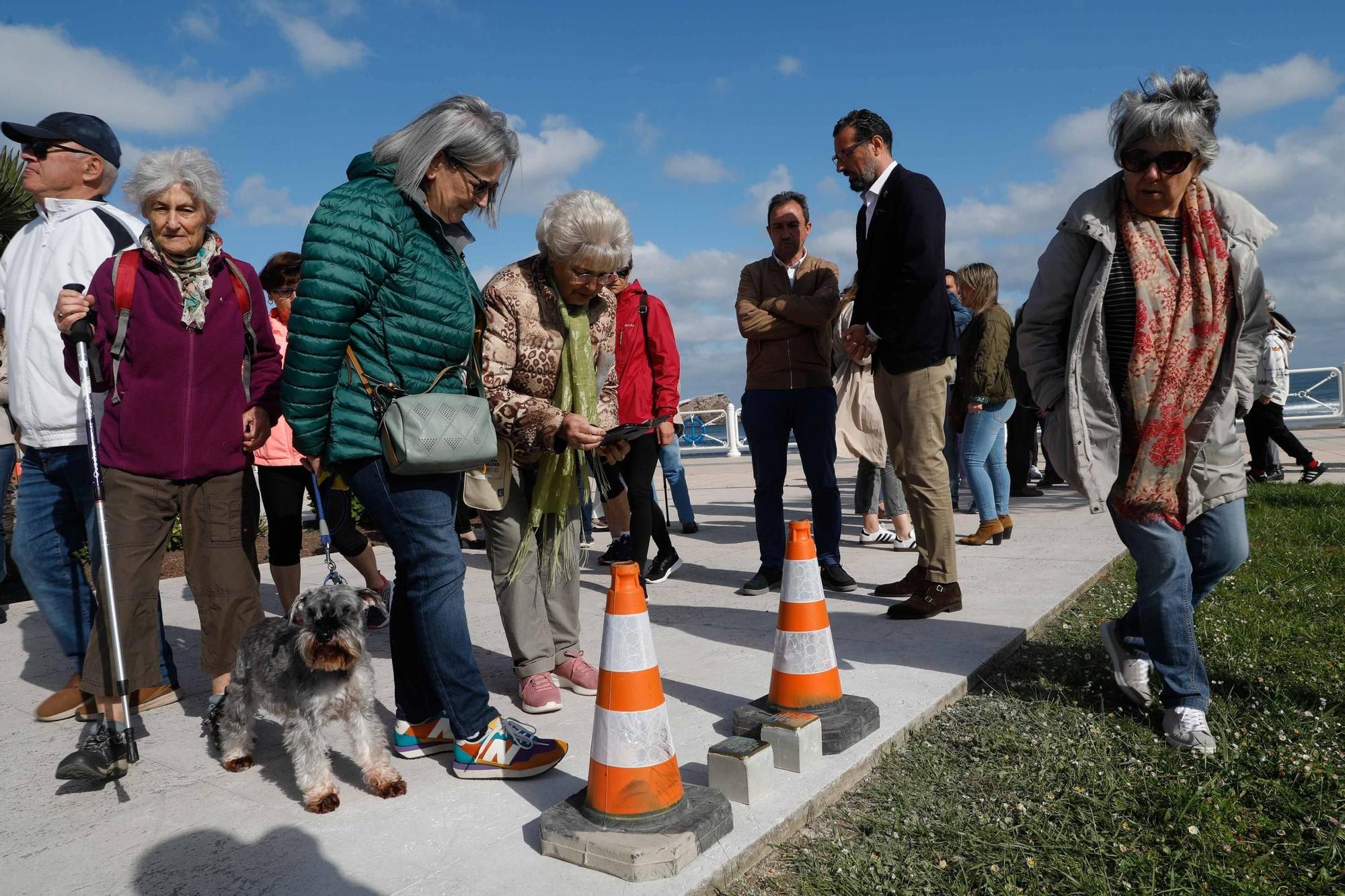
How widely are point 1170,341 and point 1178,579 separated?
0.84m

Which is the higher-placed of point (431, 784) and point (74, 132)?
point (74, 132)

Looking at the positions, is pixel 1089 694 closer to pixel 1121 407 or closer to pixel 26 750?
pixel 1121 407

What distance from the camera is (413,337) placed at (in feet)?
9.80

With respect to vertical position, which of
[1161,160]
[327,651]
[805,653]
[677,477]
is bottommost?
[805,653]

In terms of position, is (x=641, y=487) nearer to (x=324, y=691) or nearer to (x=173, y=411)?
(x=173, y=411)

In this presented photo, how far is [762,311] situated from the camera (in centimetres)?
580

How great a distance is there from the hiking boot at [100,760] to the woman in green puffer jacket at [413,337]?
3.71 ft

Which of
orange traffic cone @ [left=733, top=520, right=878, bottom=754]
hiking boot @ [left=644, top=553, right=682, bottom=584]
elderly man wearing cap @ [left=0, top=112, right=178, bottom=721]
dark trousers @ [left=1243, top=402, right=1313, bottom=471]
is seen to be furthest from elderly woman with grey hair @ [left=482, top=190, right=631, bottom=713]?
dark trousers @ [left=1243, top=402, right=1313, bottom=471]

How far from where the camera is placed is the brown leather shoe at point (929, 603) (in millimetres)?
4875

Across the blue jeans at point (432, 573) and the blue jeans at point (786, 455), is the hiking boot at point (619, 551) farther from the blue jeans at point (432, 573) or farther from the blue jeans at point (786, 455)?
the blue jeans at point (432, 573)

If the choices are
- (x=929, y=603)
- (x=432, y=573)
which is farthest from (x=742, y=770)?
(x=929, y=603)

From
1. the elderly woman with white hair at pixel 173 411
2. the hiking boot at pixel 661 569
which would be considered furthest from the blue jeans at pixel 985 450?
the elderly woman with white hair at pixel 173 411

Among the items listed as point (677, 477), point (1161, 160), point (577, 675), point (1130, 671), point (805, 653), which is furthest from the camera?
point (677, 477)

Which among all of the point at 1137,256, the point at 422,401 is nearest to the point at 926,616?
the point at 1137,256
